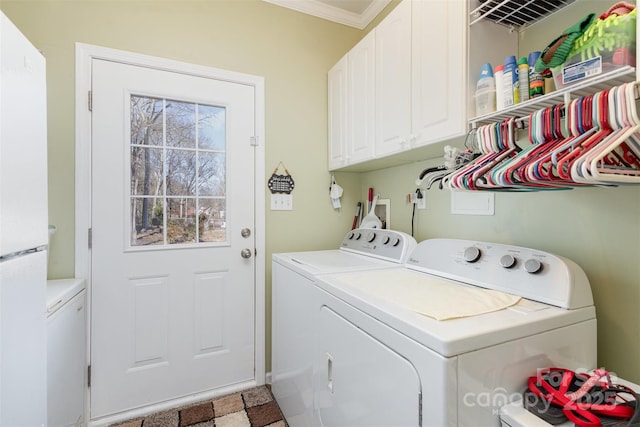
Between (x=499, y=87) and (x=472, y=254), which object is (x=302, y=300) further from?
(x=499, y=87)

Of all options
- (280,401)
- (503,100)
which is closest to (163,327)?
(280,401)

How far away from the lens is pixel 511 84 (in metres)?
1.08

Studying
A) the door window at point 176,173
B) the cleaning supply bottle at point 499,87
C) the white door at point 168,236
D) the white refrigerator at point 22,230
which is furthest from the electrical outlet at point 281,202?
the cleaning supply bottle at point 499,87

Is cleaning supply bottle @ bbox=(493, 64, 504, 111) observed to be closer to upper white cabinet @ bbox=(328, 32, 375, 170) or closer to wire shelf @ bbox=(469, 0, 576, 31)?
wire shelf @ bbox=(469, 0, 576, 31)

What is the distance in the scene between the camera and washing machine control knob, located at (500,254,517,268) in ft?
3.62

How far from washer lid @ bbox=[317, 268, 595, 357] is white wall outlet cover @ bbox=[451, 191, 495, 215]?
59 centimetres

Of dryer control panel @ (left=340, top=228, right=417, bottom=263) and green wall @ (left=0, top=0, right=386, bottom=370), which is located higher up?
green wall @ (left=0, top=0, right=386, bottom=370)

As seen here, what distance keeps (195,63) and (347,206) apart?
1482mm

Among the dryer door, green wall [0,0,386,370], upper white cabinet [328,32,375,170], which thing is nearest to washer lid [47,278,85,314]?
green wall [0,0,386,370]

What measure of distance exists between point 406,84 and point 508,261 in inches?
37.9

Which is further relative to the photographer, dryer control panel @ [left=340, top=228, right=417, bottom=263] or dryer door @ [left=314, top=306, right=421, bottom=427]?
dryer control panel @ [left=340, top=228, right=417, bottom=263]

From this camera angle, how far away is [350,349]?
1.09 meters

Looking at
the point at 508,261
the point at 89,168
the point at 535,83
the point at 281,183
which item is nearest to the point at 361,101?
the point at 281,183

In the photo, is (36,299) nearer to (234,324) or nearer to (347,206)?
(234,324)
